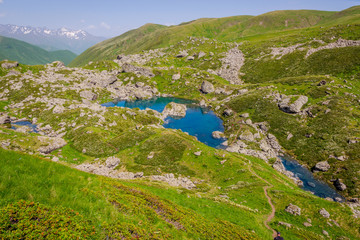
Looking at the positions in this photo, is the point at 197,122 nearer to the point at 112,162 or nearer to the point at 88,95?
the point at 112,162

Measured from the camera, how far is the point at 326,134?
7194 centimetres

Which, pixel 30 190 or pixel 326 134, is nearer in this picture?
pixel 30 190

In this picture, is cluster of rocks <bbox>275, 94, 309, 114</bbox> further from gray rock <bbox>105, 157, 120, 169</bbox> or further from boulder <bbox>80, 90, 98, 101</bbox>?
boulder <bbox>80, 90, 98, 101</bbox>

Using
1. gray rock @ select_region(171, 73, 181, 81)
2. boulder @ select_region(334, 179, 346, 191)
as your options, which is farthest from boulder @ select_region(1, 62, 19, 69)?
boulder @ select_region(334, 179, 346, 191)

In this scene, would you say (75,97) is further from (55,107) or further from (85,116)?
(85,116)

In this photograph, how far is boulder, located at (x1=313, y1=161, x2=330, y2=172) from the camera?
61.2m

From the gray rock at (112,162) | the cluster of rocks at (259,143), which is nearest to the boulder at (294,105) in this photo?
the cluster of rocks at (259,143)

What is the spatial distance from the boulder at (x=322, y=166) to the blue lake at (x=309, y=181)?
3098 millimetres

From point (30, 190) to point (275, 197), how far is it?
41.5 metres

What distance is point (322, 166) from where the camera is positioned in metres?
61.8

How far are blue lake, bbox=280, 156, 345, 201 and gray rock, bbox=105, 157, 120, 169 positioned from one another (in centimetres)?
6268

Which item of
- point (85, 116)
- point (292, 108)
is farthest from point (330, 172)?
point (85, 116)

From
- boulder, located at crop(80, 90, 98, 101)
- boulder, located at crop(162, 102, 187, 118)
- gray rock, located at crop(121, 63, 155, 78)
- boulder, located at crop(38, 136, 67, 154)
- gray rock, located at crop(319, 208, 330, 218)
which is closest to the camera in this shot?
gray rock, located at crop(319, 208, 330, 218)

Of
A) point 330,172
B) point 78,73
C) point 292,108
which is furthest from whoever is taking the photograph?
point 78,73
